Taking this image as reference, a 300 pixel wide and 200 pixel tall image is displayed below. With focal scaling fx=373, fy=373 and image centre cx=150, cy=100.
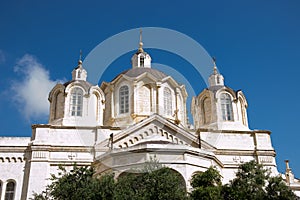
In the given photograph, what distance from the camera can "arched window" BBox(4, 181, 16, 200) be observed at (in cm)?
2203

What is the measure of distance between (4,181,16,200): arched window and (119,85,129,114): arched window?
9153mm

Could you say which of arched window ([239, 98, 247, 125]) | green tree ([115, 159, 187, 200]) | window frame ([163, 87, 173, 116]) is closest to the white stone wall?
green tree ([115, 159, 187, 200])

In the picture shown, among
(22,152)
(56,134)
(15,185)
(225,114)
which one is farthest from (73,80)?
(225,114)

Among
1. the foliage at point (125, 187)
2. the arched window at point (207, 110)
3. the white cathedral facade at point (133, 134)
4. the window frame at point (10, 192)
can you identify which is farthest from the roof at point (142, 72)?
the foliage at point (125, 187)

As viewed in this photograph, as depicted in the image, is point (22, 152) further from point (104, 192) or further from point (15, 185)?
point (104, 192)

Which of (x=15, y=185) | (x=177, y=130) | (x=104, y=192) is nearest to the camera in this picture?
(x=104, y=192)

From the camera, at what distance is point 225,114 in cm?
2750

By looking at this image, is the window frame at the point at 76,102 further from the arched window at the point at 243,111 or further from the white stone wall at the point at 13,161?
the arched window at the point at 243,111

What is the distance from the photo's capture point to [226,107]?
1093 inches

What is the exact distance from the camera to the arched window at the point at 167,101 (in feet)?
92.0

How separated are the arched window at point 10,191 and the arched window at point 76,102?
20.0 ft

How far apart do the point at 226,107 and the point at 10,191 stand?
1584 cm

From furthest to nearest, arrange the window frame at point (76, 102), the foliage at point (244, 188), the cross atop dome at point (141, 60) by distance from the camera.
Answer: the cross atop dome at point (141, 60)
the window frame at point (76, 102)
the foliage at point (244, 188)

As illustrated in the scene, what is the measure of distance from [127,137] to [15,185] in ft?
23.9
